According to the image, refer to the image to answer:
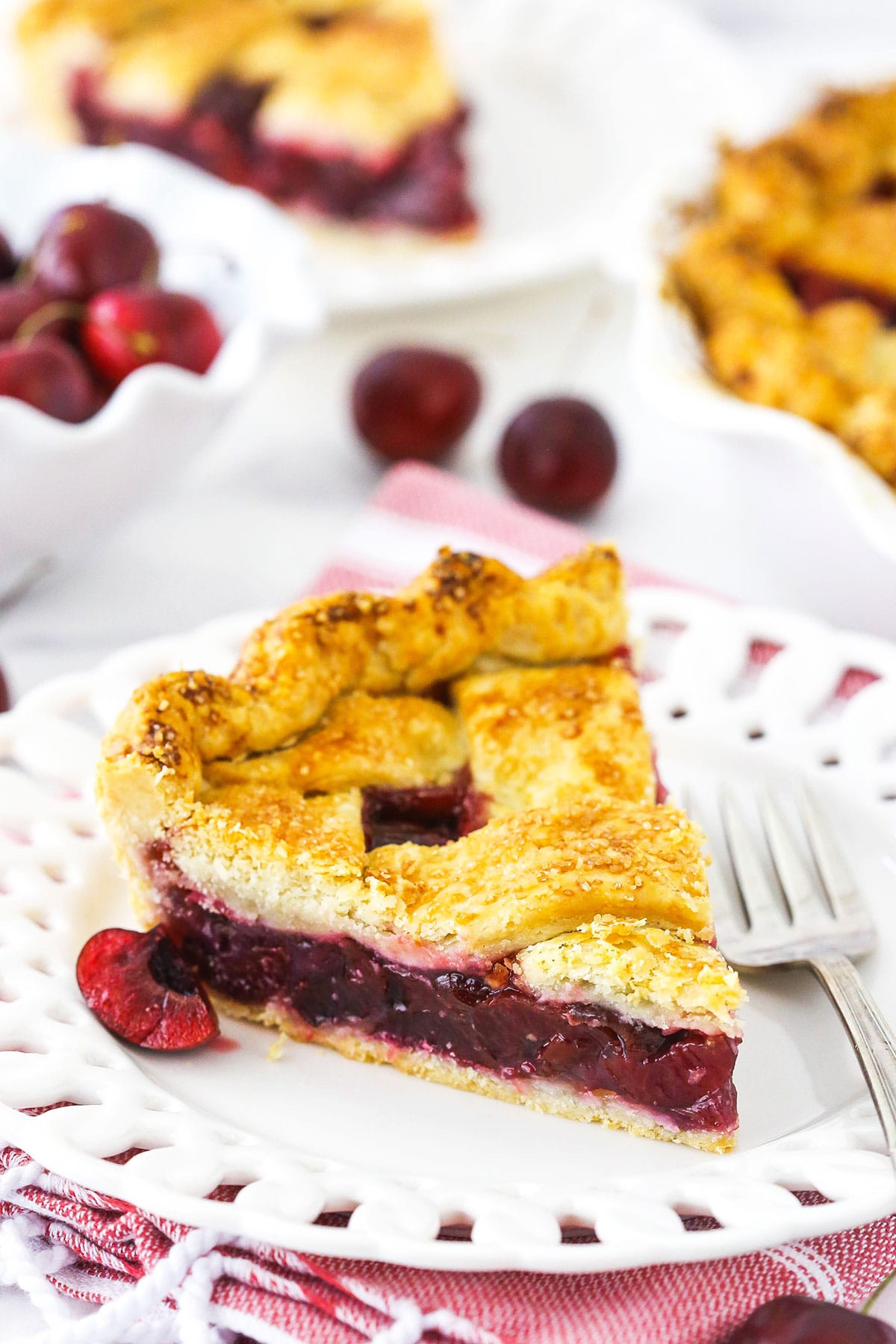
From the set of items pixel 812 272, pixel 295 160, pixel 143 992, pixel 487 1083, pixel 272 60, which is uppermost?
pixel 272 60

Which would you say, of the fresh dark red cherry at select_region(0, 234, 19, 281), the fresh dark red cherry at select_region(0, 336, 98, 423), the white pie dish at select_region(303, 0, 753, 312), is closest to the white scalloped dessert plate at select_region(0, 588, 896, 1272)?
the fresh dark red cherry at select_region(0, 336, 98, 423)

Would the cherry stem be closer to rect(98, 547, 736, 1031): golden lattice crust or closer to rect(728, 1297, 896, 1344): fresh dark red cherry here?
rect(98, 547, 736, 1031): golden lattice crust

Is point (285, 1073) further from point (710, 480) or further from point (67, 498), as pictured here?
point (710, 480)

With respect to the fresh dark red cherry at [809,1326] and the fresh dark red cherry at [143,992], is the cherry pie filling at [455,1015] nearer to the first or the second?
the fresh dark red cherry at [143,992]

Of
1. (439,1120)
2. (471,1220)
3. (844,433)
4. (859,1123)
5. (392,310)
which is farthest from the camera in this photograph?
(392,310)

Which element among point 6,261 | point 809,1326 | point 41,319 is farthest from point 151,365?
point 809,1326

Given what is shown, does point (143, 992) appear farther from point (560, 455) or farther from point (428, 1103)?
point (560, 455)

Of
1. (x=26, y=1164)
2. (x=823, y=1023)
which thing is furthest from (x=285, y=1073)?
(x=823, y=1023)
